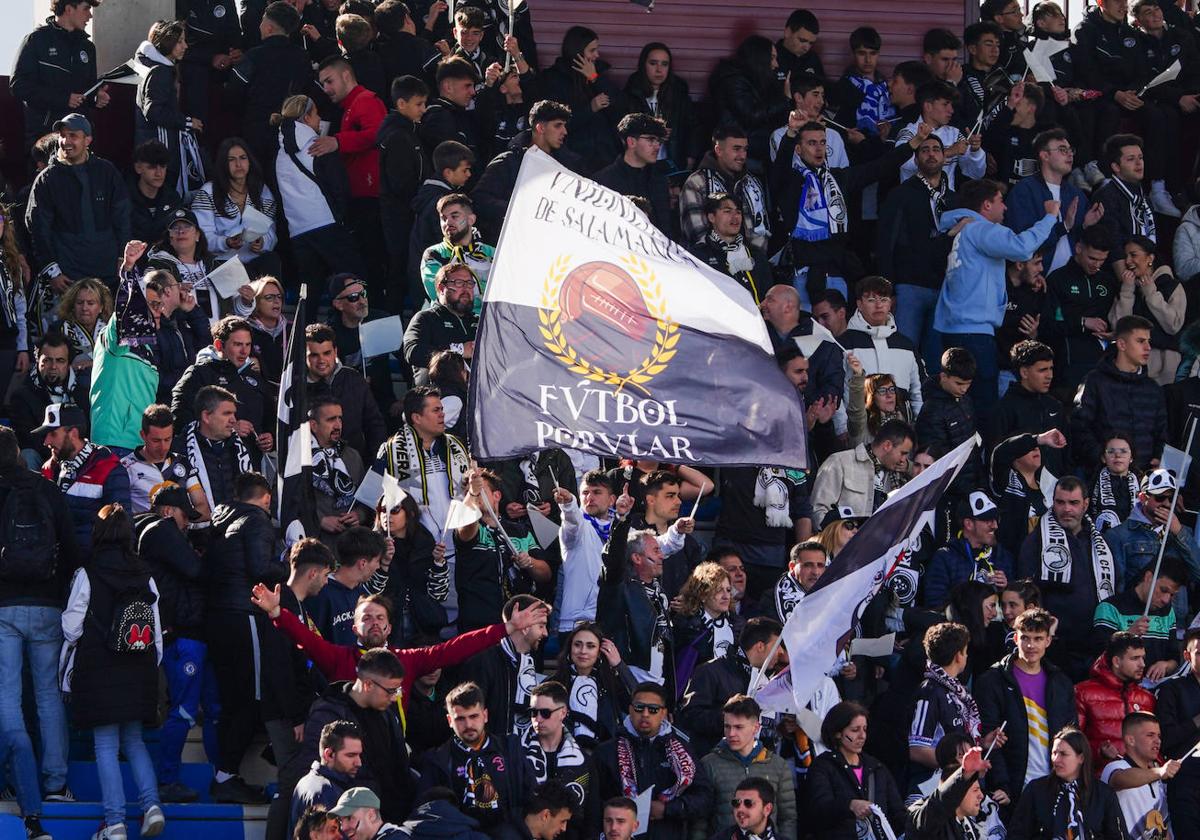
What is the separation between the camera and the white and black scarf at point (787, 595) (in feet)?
49.3

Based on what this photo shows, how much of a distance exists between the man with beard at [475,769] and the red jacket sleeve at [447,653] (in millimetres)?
670

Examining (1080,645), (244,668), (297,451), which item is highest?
(297,451)

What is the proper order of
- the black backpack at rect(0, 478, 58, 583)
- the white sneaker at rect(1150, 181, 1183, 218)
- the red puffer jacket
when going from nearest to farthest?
the black backpack at rect(0, 478, 58, 583) → the red puffer jacket → the white sneaker at rect(1150, 181, 1183, 218)

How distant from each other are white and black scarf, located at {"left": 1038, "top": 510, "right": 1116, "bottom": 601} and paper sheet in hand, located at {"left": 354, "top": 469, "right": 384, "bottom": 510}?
14.8ft

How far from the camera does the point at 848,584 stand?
1274 cm

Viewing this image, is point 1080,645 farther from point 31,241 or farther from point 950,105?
point 31,241

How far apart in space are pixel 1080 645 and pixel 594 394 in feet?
16.4

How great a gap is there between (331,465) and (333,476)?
0.07m

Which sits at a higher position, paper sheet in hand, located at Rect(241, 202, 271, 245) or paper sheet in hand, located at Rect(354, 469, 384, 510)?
paper sheet in hand, located at Rect(241, 202, 271, 245)

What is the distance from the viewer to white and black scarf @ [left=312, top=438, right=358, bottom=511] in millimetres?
15500

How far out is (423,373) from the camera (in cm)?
1659

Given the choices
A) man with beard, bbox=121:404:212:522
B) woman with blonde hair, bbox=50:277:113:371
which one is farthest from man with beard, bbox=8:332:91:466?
man with beard, bbox=121:404:212:522

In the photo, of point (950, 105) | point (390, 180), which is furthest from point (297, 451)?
point (950, 105)

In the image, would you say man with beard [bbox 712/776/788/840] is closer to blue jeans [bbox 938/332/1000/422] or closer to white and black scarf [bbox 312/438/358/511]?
white and black scarf [bbox 312/438/358/511]
